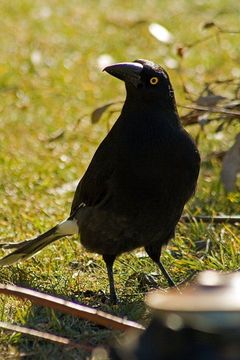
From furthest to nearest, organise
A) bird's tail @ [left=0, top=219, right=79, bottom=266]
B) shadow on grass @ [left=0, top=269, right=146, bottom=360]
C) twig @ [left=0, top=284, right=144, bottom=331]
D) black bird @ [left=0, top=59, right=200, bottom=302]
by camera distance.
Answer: bird's tail @ [left=0, top=219, right=79, bottom=266] < black bird @ [left=0, top=59, right=200, bottom=302] < shadow on grass @ [left=0, top=269, right=146, bottom=360] < twig @ [left=0, top=284, right=144, bottom=331]

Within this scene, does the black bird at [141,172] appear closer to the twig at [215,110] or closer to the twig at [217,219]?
the twig at [217,219]

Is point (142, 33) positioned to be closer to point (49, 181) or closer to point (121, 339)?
point (49, 181)

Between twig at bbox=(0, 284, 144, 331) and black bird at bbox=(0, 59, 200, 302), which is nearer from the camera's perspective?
twig at bbox=(0, 284, 144, 331)

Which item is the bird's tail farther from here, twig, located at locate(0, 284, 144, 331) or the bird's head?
twig, located at locate(0, 284, 144, 331)

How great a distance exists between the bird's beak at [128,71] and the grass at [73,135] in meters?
0.98

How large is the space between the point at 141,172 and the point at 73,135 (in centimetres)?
324

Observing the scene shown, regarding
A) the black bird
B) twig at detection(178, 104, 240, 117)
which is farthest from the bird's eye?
twig at detection(178, 104, 240, 117)

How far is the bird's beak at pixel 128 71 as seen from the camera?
458 centimetres

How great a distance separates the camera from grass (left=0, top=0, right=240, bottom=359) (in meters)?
4.69

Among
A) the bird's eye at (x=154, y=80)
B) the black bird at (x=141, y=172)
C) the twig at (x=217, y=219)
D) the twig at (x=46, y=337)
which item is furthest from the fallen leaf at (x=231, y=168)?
the twig at (x=46, y=337)

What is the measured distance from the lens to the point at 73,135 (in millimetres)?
7691

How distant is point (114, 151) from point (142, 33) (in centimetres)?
599

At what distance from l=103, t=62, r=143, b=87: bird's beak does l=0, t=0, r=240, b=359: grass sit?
98cm

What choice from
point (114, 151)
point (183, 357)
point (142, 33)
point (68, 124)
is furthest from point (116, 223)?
point (142, 33)
